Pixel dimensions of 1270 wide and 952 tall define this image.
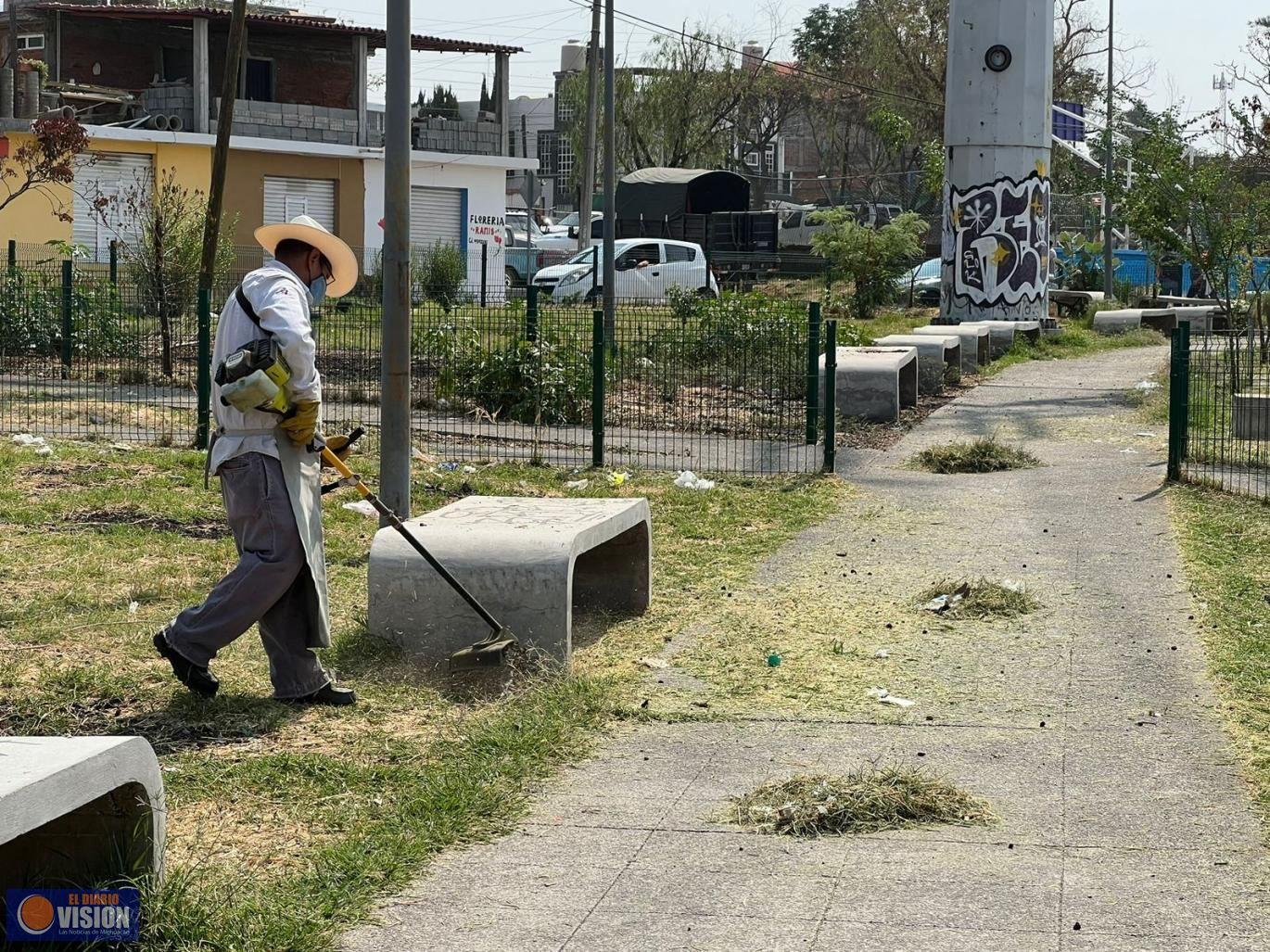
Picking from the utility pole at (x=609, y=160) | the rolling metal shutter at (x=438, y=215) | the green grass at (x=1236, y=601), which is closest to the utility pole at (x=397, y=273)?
the green grass at (x=1236, y=601)

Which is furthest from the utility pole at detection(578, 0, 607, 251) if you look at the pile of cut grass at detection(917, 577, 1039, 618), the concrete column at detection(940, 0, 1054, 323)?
the pile of cut grass at detection(917, 577, 1039, 618)

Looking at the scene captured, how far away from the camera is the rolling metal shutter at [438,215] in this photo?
139 feet

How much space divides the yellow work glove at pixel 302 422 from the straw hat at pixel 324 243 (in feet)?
2.00

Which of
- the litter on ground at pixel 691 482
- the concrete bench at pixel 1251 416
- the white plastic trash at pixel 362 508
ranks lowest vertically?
the white plastic trash at pixel 362 508

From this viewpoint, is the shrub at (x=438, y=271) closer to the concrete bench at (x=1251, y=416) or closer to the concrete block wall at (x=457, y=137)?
the concrete block wall at (x=457, y=137)

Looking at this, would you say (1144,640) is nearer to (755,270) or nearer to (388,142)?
(388,142)

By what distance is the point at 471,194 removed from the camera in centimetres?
A: 4319

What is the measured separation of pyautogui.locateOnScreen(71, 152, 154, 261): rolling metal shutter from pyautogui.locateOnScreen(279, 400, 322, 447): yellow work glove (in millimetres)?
29950

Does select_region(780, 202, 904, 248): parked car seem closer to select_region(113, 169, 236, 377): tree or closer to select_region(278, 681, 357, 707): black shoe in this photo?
select_region(113, 169, 236, 377): tree

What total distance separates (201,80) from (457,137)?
24.4 feet

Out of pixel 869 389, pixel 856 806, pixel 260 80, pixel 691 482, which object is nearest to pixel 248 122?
pixel 260 80

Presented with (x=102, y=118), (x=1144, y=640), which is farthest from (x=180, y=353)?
(x=102, y=118)

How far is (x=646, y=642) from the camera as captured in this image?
25.9ft

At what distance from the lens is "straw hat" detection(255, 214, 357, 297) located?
6.69 meters
